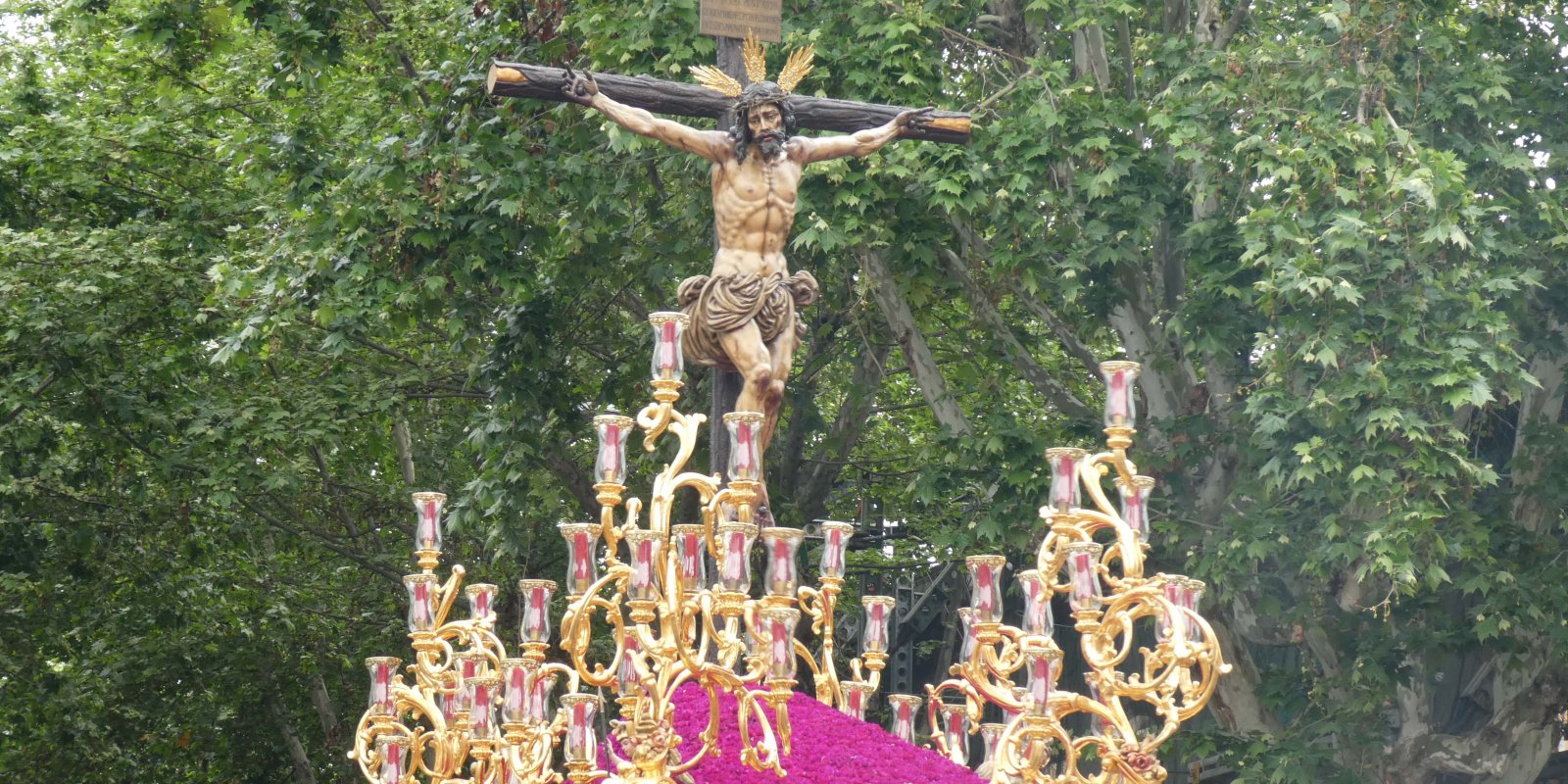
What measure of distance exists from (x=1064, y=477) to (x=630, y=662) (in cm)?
179

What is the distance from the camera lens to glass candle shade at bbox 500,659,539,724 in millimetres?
8875

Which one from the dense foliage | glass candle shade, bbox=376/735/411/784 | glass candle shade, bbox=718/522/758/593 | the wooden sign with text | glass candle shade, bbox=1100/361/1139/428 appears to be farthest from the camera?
the dense foliage

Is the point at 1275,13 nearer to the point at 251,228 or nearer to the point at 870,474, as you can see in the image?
the point at 870,474

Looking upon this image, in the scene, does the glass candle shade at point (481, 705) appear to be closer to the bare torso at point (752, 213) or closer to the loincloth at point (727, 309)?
the loincloth at point (727, 309)

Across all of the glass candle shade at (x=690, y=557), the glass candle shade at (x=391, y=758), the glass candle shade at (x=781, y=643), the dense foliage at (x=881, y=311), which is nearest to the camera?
the glass candle shade at (x=781, y=643)

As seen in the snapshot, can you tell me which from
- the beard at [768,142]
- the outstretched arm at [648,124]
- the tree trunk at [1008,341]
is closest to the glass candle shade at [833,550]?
the beard at [768,142]

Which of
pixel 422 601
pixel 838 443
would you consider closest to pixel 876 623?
pixel 422 601

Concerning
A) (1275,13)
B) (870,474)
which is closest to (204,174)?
(870,474)

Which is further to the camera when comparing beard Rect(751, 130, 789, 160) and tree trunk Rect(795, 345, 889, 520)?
tree trunk Rect(795, 345, 889, 520)

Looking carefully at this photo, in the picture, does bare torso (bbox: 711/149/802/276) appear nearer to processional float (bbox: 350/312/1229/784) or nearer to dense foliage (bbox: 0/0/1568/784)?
processional float (bbox: 350/312/1229/784)

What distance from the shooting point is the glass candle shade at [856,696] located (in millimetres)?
10922

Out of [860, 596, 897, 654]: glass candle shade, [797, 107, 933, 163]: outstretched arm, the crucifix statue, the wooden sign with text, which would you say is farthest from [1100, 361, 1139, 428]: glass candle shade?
the wooden sign with text

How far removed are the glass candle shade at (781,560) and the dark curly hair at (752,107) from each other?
3.04 m

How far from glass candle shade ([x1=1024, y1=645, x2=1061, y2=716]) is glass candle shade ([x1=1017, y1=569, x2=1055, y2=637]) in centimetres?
16
